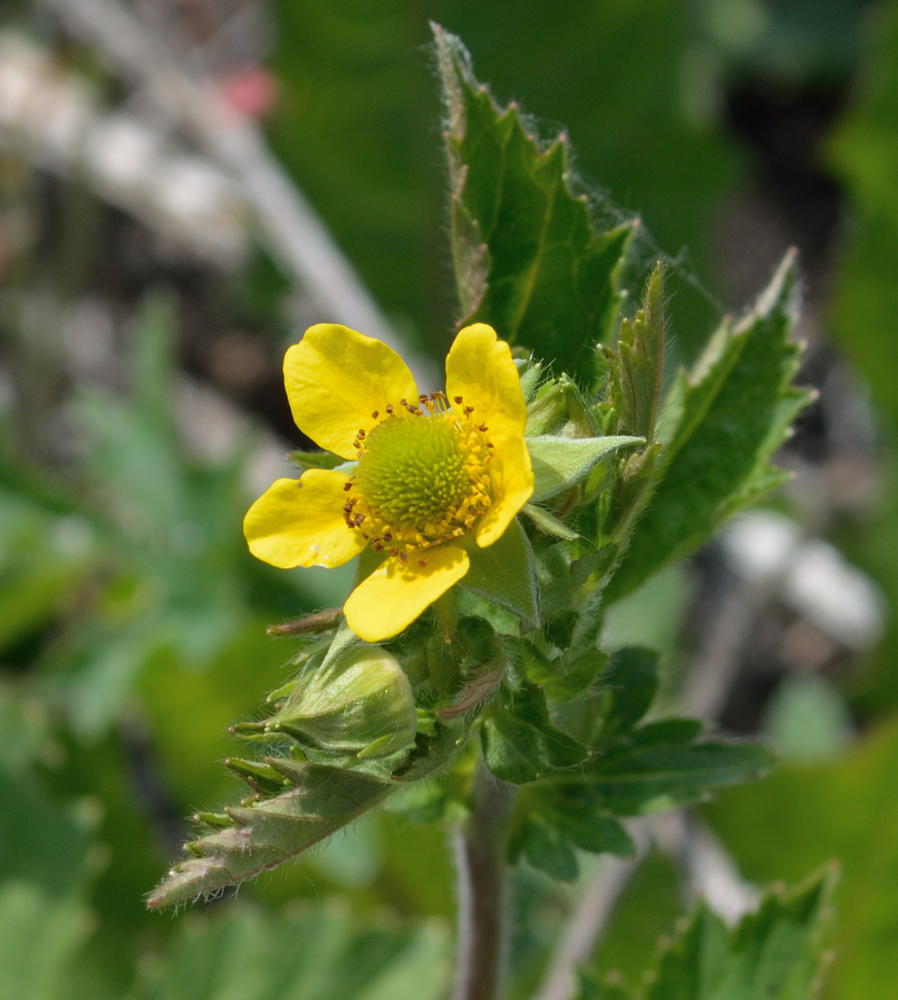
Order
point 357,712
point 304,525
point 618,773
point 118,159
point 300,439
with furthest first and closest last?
point 118,159, point 300,439, point 618,773, point 304,525, point 357,712

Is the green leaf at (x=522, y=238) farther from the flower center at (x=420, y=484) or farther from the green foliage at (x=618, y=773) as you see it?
the green foliage at (x=618, y=773)

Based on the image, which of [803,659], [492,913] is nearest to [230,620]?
[492,913]

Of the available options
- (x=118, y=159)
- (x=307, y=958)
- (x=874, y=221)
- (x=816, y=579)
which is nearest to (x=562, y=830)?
(x=307, y=958)

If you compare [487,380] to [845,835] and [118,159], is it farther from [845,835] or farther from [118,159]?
[118,159]

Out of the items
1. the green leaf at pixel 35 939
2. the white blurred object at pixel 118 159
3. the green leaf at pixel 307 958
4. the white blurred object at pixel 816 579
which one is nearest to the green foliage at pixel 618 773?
the green leaf at pixel 307 958

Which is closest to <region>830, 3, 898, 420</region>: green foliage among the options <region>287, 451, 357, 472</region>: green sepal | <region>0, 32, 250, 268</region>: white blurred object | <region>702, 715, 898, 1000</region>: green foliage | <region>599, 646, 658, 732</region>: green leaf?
<region>702, 715, 898, 1000</region>: green foliage

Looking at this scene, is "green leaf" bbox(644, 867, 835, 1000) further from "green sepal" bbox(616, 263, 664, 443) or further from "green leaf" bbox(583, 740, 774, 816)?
"green sepal" bbox(616, 263, 664, 443)
